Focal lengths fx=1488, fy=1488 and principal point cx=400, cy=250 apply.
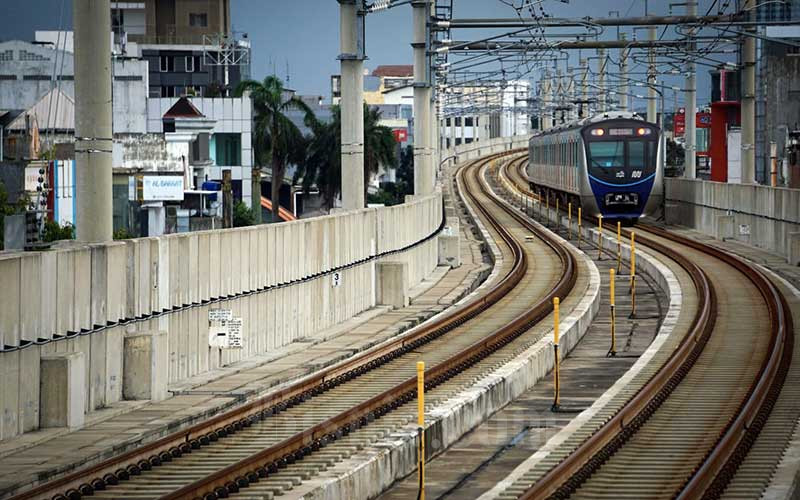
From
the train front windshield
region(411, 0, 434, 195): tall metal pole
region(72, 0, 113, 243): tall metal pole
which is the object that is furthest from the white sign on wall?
region(72, 0, 113, 243): tall metal pole

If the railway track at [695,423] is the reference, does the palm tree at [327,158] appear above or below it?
above

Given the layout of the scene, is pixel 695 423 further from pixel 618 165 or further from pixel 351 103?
pixel 618 165

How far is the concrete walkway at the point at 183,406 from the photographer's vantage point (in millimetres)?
14919

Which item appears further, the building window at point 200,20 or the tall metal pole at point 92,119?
the building window at point 200,20

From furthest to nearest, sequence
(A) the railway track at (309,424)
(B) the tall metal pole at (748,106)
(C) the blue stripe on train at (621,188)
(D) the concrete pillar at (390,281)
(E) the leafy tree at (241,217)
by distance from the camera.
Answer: (E) the leafy tree at (241,217)
(C) the blue stripe on train at (621,188)
(B) the tall metal pole at (748,106)
(D) the concrete pillar at (390,281)
(A) the railway track at (309,424)

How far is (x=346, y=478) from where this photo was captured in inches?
563

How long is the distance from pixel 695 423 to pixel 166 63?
327ft

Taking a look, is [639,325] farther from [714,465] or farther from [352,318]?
[714,465]

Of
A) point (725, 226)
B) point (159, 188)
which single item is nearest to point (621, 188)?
point (725, 226)

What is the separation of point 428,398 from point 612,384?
4275 millimetres

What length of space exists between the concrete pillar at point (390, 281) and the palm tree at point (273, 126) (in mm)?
57733

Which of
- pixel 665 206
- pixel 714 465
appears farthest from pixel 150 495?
pixel 665 206

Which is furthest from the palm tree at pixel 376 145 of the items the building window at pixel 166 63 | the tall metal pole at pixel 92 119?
the tall metal pole at pixel 92 119

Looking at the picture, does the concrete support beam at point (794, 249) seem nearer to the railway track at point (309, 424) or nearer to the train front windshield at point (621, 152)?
the railway track at point (309, 424)
